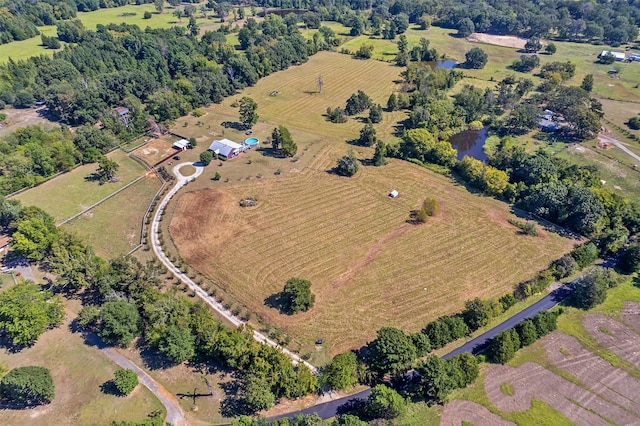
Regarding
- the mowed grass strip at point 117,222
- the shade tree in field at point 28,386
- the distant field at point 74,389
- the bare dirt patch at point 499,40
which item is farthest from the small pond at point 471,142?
the shade tree in field at point 28,386

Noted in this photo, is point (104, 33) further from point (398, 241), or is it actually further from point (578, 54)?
point (578, 54)

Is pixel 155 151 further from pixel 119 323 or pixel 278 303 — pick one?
Result: pixel 278 303

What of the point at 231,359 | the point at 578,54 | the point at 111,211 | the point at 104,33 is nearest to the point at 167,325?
the point at 231,359

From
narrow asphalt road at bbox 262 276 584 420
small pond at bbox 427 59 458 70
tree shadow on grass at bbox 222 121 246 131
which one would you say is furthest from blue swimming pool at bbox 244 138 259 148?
small pond at bbox 427 59 458 70

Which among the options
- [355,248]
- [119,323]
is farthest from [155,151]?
[355,248]

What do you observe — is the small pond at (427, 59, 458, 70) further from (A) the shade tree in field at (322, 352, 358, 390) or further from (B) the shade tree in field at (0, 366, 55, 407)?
(B) the shade tree in field at (0, 366, 55, 407)

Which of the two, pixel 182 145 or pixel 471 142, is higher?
pixel 471 142
